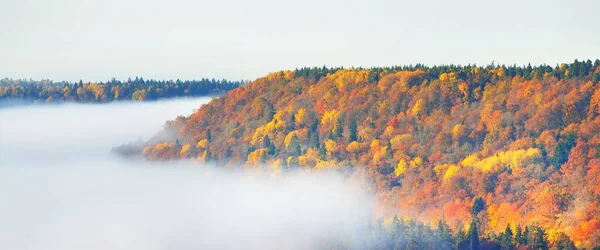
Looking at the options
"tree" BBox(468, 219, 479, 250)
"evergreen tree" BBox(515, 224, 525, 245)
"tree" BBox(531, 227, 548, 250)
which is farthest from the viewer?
"tree" BBox(468, 219, 479, 250)

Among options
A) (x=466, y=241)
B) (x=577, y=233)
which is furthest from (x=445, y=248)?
(x=577, y=233)

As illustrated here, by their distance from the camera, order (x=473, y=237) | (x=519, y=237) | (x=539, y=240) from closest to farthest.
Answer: (x=539, y=240) → (x=519, y=237) → (x=473, y=237)

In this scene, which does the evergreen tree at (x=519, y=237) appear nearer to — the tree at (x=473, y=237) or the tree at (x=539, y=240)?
the tree at (x=539, y=240)

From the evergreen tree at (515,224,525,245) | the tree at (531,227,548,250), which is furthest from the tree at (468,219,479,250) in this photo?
the tree at (531,227,548,250)

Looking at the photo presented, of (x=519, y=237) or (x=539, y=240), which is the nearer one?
(x=539, y=240)

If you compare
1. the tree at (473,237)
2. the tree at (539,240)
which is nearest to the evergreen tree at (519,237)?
the tree at (539,240)

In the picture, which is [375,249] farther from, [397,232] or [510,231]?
[510,231]

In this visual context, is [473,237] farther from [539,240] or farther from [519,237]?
[539,240]

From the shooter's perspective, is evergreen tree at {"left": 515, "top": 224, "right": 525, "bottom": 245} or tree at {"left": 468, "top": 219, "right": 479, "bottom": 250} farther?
tree at {"left": 468, "top": 219, "right": 479, "bottom": 250}

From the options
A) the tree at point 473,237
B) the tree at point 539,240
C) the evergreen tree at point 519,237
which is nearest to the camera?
the tree at point 539,240

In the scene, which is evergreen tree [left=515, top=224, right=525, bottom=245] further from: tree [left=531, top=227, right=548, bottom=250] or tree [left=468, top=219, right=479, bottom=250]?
tree [left=468, top=219, right=479, bottom=250]

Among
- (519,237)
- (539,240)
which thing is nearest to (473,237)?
(519,237)

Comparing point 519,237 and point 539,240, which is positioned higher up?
point 519,237

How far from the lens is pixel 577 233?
190 metres
